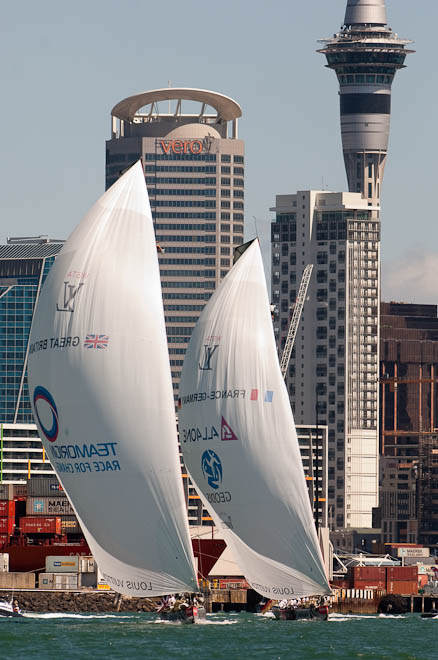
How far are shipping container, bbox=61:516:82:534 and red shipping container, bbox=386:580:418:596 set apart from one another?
2991 cm

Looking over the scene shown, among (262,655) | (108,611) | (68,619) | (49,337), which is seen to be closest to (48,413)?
(49,337)

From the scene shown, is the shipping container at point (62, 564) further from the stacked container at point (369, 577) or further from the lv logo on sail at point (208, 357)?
the lv logo on sail at point (208, 357)

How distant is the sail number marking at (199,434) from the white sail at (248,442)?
0.06 m

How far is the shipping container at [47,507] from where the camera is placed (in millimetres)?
163000

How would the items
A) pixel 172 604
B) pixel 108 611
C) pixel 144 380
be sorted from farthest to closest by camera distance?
1. pixel 108 611
2. pixel 172 604
3. pixel 144 380

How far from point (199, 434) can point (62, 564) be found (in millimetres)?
50534

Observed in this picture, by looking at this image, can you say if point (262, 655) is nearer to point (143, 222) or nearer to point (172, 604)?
point (172, 604)

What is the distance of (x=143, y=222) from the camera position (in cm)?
8819

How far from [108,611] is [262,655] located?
49.6 meters

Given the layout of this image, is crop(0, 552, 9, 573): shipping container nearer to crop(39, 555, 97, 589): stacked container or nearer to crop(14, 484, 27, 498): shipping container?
crop(39, 555, 97, 589): stacked container

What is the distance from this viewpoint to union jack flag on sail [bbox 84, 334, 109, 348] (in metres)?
85.6

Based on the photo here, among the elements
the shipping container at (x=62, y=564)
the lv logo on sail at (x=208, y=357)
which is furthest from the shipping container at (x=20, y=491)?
the lv logo on sail at (x=208, y=357)

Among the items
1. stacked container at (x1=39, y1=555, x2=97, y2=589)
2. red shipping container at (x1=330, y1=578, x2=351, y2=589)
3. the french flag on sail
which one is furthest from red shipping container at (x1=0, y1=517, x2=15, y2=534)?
the french flag on sail

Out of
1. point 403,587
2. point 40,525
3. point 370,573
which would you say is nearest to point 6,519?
point 40,525
